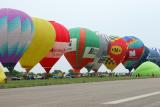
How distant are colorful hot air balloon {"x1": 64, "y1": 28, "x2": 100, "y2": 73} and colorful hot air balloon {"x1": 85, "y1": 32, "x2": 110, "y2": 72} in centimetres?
128

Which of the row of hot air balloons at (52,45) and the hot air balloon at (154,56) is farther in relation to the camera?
the hot air balloon at (154,56)

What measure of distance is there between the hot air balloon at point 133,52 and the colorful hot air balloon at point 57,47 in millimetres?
26671

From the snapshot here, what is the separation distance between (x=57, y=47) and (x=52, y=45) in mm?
2444

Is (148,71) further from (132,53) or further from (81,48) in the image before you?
(81,48)

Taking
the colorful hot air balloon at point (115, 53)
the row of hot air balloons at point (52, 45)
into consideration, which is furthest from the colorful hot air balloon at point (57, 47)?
the colorful hot air balloon at point (115, 53)

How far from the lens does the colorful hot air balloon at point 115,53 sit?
79.6m

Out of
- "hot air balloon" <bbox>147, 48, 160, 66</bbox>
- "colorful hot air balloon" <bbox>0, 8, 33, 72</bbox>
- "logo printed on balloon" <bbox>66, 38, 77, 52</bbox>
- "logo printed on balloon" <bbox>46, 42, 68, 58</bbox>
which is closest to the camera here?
"colorful hot air balloon" <bbox>0, 8, 33, 72</bbox>

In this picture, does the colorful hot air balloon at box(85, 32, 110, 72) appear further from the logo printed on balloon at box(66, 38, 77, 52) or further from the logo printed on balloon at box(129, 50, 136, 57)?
the logo printed on balloon at box(129, 50, 136, 57)

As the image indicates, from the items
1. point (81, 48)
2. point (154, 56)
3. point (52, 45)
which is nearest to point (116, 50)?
point (81, 48)

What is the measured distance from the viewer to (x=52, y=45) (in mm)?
60188

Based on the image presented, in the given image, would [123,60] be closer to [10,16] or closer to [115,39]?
[115,39]

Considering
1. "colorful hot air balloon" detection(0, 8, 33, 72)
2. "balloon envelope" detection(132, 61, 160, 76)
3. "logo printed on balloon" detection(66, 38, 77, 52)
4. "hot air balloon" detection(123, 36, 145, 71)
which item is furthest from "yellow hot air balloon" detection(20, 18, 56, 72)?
"hot air balloon" detection(123, 36, 145, 71)

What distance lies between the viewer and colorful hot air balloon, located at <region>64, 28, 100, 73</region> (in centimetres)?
6912

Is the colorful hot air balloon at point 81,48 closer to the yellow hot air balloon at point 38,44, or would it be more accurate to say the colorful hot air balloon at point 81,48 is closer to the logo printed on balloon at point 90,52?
the logo printed on balloon at point 90,52
